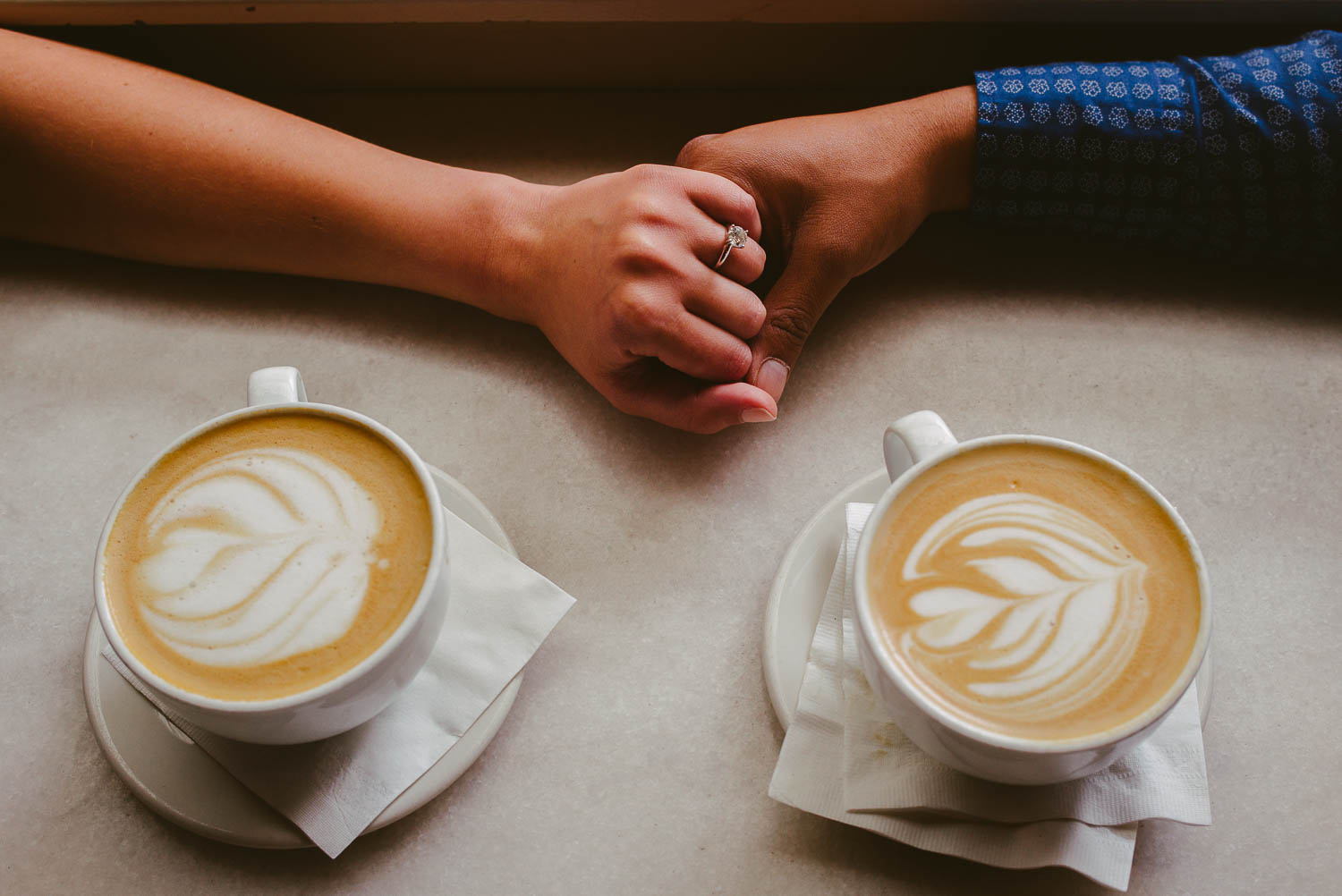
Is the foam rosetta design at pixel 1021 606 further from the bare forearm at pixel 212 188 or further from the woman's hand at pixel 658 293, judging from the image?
the bare forearm at pixel 212 188

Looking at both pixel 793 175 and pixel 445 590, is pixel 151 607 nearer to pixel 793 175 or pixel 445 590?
pixel 445 590

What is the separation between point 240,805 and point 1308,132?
0.86 m

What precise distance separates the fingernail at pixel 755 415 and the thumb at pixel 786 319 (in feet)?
0.08

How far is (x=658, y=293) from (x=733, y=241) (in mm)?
72

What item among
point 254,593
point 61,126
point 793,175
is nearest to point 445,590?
point 254,593

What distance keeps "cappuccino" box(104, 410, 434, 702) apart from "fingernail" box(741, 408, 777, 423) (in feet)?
0.79

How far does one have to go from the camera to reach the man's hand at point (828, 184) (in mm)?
703

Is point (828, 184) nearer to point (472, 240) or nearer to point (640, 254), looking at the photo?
point (640, 254)

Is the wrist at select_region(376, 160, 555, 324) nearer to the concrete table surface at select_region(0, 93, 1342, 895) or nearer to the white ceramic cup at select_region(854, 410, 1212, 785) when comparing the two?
the concrete table surface at select_region(0, 93, 1342, 895)

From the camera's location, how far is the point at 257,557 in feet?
1.73

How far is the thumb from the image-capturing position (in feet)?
2.30

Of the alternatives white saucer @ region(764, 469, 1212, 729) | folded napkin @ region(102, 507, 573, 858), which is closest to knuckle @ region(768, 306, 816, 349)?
white saucer @ region(764, 469, 1212, 729)

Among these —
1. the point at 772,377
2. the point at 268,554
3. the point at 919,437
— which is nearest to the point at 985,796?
the point at 919,437

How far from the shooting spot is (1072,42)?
0.83 meters
